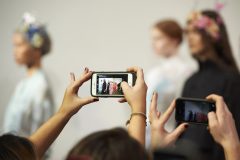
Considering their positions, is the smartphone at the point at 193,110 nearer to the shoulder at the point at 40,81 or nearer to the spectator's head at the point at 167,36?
the shoulder at the point at 40,81

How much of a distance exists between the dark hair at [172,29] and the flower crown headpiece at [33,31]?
0.69 meters

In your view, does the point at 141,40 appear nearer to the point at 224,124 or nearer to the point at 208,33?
the point at 208,33

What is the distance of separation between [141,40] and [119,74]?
7.52 ft

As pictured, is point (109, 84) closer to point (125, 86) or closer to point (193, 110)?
point (125, 86)

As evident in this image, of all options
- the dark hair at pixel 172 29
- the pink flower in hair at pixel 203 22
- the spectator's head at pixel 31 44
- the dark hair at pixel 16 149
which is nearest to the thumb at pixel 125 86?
the dark hair at pixel 16 149

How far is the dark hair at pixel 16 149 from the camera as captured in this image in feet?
3.09

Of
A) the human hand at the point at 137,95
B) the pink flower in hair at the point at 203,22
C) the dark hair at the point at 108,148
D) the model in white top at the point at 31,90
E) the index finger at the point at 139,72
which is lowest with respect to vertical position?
the model in white top at the point at 31,90

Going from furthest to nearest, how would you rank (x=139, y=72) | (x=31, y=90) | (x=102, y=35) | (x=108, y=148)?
(x=102, y=35) → (x=31, y=90) → (x=139, y=72) → (x=108, y=148)

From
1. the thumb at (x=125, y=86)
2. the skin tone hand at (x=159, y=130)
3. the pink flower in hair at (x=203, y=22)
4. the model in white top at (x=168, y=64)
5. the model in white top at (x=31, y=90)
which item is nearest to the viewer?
the thumb at (x=125, y=86)

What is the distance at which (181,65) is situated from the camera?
3.02 m

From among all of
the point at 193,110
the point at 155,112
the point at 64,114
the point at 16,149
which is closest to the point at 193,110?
the point at 193,110

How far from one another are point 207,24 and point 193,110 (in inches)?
48.5

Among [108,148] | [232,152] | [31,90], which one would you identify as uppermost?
[108,148]

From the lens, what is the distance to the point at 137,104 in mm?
1005
